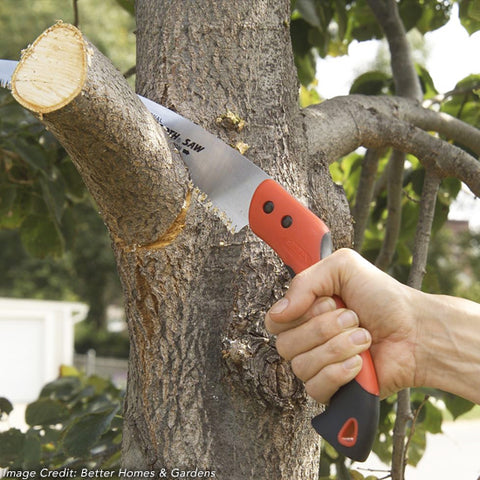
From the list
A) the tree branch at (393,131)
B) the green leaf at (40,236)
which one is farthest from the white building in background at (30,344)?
the tree branch at (393,131)

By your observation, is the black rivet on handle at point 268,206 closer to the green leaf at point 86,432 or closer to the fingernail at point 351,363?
the fingernail at point 351,363

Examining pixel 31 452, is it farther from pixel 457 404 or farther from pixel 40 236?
pixel 457 404

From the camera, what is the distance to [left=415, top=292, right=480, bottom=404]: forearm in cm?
118

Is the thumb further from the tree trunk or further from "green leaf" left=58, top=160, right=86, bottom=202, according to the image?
"green leaf" left=58, top=160, right=86, bottom=202

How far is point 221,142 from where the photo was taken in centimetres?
131

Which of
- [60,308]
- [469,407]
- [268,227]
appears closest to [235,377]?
[268,227]

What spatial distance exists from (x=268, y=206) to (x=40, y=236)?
1654 mm

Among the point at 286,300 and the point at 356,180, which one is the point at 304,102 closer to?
the point at 356,180

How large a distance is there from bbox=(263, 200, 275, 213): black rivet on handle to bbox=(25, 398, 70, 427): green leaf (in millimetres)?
1264

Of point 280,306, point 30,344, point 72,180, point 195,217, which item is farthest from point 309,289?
point 30,344

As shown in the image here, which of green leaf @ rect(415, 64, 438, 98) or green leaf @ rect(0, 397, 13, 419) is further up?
green leaf @ rect(415, 64, 438, 98)

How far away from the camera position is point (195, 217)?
1273mm

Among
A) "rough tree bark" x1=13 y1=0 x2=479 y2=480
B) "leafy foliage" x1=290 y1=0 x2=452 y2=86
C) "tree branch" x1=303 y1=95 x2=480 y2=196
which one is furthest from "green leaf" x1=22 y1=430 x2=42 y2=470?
"leafy foliage" x1=290 y1=0 x2=452 y2=86

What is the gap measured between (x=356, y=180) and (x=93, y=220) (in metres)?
23.5
